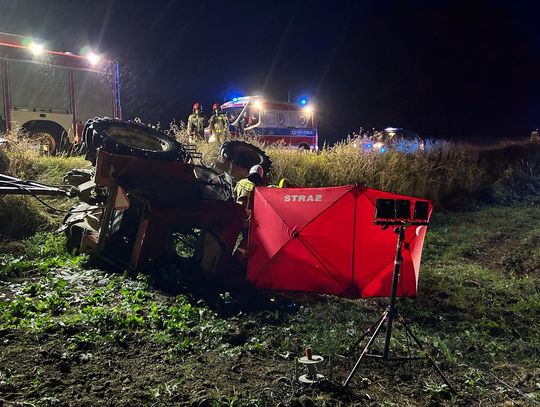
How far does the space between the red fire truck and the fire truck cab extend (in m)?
3.95

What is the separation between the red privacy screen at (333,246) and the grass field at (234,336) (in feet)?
0.77

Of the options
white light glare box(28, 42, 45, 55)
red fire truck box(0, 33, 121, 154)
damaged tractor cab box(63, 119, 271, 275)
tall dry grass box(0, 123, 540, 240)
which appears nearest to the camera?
damaged tractor cab box(63, 119, 271, 275)

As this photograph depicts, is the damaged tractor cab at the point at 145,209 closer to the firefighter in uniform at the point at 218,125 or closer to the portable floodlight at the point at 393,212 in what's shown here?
the portable floodlight at the point at 393,212

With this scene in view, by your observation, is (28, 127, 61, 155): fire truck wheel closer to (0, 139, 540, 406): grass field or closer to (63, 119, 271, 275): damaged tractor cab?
(0, 139, 540, 406): grass field

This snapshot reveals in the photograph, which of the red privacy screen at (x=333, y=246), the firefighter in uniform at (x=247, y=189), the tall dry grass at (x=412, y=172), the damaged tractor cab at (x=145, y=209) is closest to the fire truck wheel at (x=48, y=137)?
the tall dry grass at (x=412, y=172)

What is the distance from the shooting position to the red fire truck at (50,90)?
12.0 meters

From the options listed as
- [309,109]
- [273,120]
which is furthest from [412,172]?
[309,109]

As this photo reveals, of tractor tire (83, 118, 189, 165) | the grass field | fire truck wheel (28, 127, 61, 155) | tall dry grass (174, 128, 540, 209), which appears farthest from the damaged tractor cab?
fire truck wheel (28, 127, 61, 155)

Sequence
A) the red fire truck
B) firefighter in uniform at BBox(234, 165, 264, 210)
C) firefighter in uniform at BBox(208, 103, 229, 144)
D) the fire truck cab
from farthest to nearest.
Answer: the fire truck cab, firefighter in uniform at BBox(208, 103, 229, 144), the red fire truck, firefighter in uniform at BBox(234, 165, 264, 210)

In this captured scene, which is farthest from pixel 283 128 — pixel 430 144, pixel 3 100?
pixel 3 100

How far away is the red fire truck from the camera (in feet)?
39.4

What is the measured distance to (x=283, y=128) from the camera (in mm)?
16516

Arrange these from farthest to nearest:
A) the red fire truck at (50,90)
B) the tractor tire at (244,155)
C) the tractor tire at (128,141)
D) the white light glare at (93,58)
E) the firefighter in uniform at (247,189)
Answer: the white light glare at (93,58) < the red fire truck at (50,90) < the tractor tire at (244,155) < the firefighter in uniform at (247,189) < the tractor tire at (128,141)

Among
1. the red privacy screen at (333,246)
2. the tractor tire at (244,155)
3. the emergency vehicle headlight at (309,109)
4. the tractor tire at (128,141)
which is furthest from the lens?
the emergency vehicle headlight at (309,109)
